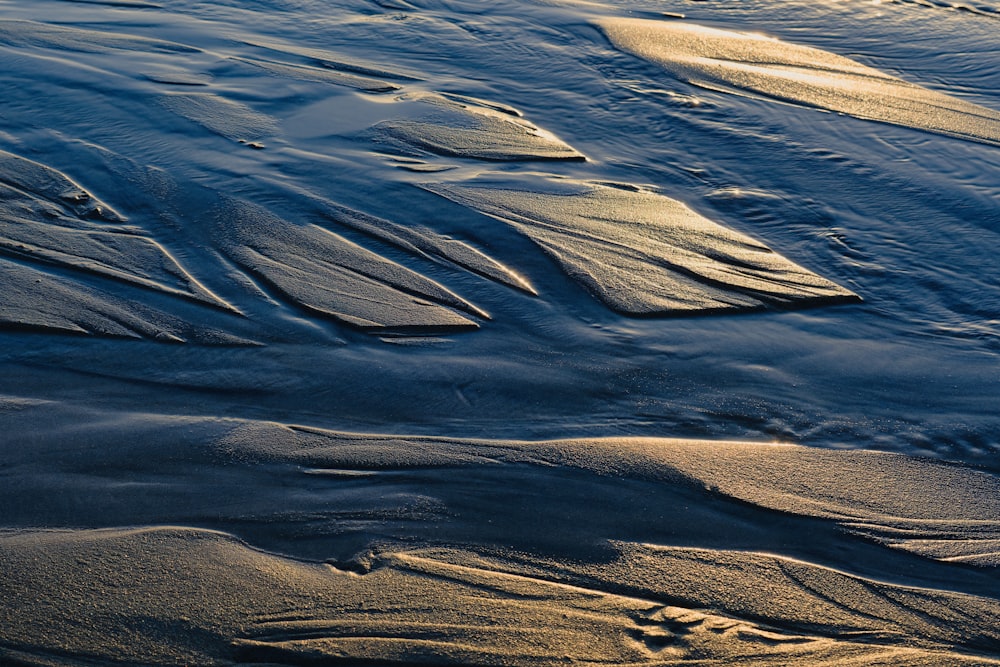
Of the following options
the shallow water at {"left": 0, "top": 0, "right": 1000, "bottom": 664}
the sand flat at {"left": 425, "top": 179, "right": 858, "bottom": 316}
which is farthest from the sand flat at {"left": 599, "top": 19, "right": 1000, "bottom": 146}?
the sand flat at {"left": 425, "top": 179, "right": 858, "bottom": 316}

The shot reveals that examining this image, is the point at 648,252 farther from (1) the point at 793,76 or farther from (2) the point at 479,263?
(1) the point at 793,76

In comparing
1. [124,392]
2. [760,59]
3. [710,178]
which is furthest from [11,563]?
[760,59]

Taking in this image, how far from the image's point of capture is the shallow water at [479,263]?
103 inches

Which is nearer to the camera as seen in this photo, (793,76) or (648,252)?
(648,252)

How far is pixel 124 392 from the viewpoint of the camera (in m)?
2.92

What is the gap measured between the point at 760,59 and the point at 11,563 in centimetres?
535

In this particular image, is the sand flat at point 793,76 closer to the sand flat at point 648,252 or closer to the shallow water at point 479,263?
the shallow water at point 479,263

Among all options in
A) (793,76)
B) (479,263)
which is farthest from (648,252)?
(793,76)

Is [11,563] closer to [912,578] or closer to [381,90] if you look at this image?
[912,578]

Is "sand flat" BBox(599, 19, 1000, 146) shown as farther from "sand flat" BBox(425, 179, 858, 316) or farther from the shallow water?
"sand flat" BBox(425, 179, 858, 316)

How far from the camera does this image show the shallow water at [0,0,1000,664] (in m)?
2.62

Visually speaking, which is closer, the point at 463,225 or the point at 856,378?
the point at 856,378

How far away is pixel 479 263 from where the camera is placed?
3.78m

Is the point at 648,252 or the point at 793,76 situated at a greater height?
the point at 793,76
